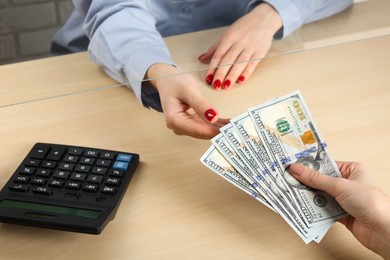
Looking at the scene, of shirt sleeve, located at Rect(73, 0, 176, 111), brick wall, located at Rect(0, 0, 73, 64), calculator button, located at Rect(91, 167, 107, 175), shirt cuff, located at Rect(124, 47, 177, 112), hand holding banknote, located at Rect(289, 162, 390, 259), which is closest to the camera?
hand holding banknote, located at Rect(289, 162, 390, 259)

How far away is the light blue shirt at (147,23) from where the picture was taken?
41.8 inches

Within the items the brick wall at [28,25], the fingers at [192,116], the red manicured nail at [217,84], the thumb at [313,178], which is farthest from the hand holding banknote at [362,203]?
the brick wall at [28,25]

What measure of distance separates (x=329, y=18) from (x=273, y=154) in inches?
12.9

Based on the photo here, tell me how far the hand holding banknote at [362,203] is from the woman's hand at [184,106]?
7.2 inches

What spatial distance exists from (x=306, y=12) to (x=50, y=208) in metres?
0.64

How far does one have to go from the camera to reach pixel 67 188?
794mm

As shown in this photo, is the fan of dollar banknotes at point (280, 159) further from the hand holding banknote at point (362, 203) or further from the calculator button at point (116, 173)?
the calculator button at point (116, 173)

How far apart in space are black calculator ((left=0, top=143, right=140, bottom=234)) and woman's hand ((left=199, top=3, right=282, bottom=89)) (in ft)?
0.76

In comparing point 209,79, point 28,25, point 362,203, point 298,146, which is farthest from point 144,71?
point 28,25

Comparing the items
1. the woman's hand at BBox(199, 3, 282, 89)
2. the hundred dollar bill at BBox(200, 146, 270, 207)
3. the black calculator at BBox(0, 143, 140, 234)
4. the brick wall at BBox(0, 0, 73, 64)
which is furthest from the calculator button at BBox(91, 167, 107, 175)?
the brick wall at BBox(0, 0, 73, 64)

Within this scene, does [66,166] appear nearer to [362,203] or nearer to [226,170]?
[226,170]

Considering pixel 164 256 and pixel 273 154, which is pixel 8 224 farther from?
pixel 273 154

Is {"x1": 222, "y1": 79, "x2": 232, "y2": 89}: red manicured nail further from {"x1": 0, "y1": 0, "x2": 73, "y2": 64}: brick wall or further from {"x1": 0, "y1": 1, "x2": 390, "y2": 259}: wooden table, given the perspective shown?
{"x1": 0, "y1": 0, "x2": 73, "y2": 64}: brick wall

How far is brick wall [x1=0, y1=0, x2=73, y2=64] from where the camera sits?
218cm
